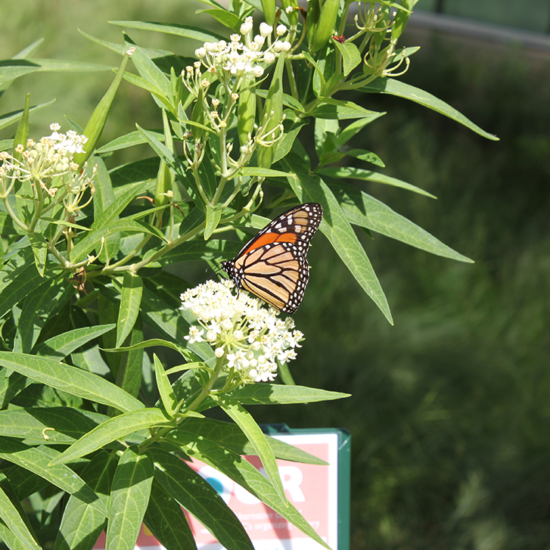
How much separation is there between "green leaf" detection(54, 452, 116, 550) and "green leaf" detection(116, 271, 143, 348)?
0.82 feet

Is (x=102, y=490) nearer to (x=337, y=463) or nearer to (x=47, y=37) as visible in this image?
(x=337, y=463)

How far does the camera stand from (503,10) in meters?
6.16

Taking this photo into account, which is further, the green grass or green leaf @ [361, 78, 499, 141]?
the green grass

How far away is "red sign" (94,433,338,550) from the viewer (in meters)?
1.37

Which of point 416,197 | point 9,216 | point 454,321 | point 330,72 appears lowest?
point 454,321

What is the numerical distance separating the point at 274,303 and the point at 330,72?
17.7 inches

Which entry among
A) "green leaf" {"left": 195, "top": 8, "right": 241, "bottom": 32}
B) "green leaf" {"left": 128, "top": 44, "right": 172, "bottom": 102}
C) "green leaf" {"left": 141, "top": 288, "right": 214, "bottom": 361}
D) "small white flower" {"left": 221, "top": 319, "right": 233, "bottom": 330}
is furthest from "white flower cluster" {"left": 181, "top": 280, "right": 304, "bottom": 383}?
"green leaf" {"left": 195, "top": 8, "right": 241, "bottom": 32}

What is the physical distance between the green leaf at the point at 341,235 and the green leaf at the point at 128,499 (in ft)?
1.51

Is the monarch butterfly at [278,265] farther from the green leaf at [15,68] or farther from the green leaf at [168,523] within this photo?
the green leaf at [15,68]

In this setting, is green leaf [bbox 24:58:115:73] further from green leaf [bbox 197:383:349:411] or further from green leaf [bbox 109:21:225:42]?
green leaf [bbox 197:383:349:411]

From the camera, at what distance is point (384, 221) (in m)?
1.13

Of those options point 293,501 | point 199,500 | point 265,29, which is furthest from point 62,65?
point 293,501

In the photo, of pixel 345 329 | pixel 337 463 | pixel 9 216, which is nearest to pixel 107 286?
pixel 9 216

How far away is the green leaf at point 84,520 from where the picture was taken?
94 centimetres
